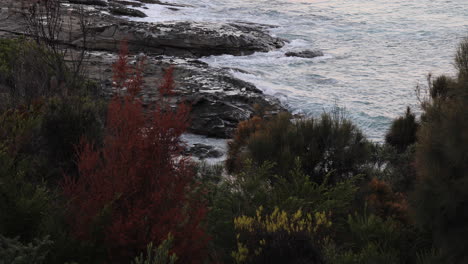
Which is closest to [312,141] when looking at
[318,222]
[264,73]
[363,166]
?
[363,166]

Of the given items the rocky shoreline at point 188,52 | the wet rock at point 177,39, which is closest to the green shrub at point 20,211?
the rocky shoreline at point 188,52

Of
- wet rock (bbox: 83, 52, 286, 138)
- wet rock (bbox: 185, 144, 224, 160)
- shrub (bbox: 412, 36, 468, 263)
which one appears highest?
shrub (bbox: 412, 36, 468, 263)

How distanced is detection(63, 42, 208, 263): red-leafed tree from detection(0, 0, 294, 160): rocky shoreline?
4.84 metres

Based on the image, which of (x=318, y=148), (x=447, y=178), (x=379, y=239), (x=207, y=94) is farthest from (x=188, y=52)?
(x=447, y=178)

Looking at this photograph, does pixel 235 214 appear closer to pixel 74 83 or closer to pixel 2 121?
pixel 2 121

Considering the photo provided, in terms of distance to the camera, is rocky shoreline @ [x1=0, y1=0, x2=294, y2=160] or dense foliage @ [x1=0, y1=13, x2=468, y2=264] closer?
dense foliage @ [x1=0, y1=13, x2=468, y2=264]

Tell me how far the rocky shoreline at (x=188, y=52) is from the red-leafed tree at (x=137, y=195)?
4.84 meters

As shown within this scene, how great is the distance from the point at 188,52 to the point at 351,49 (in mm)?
8134

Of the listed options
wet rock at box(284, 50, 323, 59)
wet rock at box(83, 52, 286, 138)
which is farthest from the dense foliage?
wet rock at box(284, 50, 323, 59)

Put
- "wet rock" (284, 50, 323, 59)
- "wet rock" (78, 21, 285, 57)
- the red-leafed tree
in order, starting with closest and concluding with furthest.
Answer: the red-leafed tree → "wet rock" (78, 21, 285, 57) → "wet rock" (284, 50, 323, 59)

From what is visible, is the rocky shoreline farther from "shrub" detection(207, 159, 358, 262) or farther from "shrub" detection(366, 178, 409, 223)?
"shrub" detection(366, 178, 409, 223)

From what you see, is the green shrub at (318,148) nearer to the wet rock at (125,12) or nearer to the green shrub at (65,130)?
the green shrub at (65,130)

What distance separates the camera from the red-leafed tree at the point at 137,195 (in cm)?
412

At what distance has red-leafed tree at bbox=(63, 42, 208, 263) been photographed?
4125 mm
